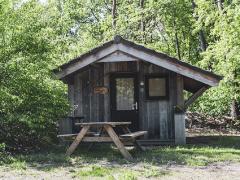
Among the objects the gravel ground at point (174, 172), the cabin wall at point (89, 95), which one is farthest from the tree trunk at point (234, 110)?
the gravel ground at point (174, 172)

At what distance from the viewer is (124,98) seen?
14828mm

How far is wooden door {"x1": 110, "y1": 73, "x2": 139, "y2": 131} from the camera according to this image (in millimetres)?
14719

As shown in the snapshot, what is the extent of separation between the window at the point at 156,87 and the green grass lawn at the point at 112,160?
3104 mm

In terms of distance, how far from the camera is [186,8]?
3183 centimetres

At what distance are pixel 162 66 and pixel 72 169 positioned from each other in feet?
19.4

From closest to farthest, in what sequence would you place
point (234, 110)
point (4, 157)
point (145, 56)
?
point (4, 157) < point (145, 56) < point (234, 110)

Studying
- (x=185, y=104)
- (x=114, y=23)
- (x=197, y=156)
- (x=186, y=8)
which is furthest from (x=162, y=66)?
(x=186, y=8)

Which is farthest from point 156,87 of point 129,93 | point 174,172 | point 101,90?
point 174,172

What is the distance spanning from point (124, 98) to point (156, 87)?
47.6 inches

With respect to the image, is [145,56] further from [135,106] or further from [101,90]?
[101,90]

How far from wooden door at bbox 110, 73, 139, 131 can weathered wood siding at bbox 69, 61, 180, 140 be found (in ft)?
0.58

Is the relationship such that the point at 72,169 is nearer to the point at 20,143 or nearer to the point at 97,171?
the point at 97,171

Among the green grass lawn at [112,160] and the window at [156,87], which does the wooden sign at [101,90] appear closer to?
the window at [156,87]

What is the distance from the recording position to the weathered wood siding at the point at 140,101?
14484 mm
